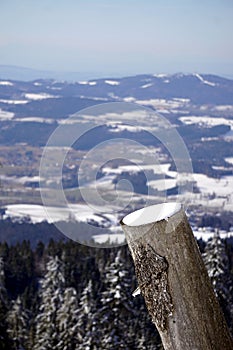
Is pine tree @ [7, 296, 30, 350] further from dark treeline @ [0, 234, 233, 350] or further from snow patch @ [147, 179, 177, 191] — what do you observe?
snow patch @ [147, 179, 177, 191]

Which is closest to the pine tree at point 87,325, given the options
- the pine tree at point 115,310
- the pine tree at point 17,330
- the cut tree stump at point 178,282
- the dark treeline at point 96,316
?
the dark treeline at point 96,316

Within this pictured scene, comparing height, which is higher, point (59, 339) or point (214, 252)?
point (214, 252)

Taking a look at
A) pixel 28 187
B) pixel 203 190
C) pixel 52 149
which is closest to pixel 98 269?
pixel 52 149

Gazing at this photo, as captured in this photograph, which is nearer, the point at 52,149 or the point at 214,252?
the point at 52,149

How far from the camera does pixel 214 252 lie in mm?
18562

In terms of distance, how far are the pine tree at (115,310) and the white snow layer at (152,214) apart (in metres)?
16.4

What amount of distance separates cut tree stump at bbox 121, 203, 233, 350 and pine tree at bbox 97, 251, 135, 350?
16.5 metres

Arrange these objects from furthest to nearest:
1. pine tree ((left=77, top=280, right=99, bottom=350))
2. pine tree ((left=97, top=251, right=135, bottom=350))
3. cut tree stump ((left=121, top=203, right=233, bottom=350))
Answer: pine tree ((left=77, top=280, right=99, bottom=350)), pine tree ((left=97, top=251, right=135, bottom=350)), cut tree stump ((left=121, top=203, right=233, bottom=350))

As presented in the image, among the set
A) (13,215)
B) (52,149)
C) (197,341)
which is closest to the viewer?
(197,341)

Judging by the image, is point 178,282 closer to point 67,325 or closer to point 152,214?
point 152,214

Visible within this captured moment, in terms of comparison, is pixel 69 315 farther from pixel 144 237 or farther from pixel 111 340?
pixel 144 237

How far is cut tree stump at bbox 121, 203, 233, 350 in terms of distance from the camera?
9.02ft

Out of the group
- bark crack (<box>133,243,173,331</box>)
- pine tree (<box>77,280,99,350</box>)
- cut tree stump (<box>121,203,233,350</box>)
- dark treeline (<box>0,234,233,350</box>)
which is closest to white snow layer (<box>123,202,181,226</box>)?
cut tree stump (<box>121,203,233,350</box>)

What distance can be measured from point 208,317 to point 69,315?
21943mm
